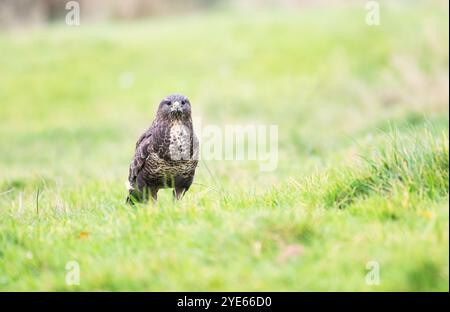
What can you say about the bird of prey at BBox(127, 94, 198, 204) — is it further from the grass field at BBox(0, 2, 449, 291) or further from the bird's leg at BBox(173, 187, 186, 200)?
the grass field at BBox(0, 2, 449, 291)

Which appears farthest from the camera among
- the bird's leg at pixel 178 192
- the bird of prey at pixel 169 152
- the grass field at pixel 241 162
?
the bird's leg at pixel 178 192

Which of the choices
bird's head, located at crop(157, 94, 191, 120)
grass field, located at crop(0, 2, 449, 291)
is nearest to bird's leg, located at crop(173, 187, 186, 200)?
grass field, located at crop(0, 2, 449, 291)

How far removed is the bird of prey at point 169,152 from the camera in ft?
18.0

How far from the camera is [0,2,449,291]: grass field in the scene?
400 centimetres

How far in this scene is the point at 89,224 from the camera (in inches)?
192

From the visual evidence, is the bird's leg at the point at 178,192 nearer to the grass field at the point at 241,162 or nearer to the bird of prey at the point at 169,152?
the bird of prey at the point at 169,152

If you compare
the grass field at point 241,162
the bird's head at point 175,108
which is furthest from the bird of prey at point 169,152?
the grass field at point 241,162

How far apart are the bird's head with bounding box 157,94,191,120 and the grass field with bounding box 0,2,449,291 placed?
2.09ft

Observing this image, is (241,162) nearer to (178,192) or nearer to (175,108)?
(178,192)

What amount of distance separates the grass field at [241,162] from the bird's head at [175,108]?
637 mm

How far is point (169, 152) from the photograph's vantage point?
5.48 metres

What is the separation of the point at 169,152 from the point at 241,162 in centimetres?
430

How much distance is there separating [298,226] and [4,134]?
1244 centimetres
